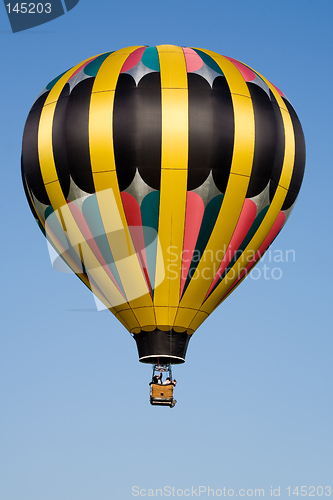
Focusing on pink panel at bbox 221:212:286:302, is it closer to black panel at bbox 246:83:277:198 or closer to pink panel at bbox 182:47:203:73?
black panel at bbox 246:83:277:198

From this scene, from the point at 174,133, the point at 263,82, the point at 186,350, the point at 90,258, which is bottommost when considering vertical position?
the point at 186,350

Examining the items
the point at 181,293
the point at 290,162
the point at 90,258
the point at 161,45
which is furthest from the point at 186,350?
the point at 161,45

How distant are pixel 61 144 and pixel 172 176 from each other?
2308 millimetres

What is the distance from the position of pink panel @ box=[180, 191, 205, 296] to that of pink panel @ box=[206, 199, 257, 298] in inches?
30.4

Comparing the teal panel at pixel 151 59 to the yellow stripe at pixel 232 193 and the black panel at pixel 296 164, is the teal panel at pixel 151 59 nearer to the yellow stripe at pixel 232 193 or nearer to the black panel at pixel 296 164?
the yellow stripe at pixel 232 193

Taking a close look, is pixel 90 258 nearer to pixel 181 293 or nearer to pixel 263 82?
pixel 181 293

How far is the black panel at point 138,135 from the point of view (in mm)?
20766

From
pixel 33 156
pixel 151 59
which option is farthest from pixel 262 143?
pixel 33 156

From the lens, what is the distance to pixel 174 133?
20828mm

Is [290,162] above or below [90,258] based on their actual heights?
above

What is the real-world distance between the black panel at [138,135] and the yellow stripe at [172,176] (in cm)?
13

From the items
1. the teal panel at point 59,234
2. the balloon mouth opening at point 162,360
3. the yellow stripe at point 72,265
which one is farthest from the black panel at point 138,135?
the balloon mouth opening at point 162,360

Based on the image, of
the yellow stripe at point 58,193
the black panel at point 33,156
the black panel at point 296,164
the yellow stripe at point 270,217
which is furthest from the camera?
the black panel at point 296,164

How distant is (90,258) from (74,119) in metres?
2.81
